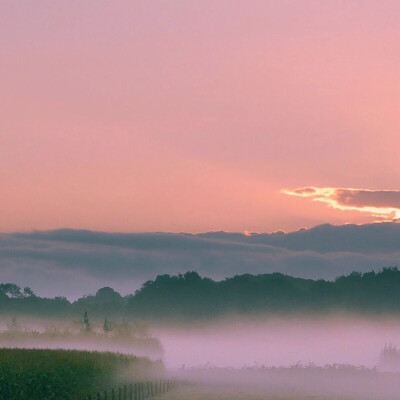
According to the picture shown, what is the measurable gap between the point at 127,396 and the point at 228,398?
943 inches

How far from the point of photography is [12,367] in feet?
232

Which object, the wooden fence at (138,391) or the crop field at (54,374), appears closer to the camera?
the crop field at (54,374)

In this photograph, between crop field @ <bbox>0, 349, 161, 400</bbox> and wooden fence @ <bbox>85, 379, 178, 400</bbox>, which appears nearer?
crop field @ <bbox>0, 349, 161, 400</bbox>

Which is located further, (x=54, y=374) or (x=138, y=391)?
(x=138, y=391)

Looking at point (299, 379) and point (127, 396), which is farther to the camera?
point (299, 379)

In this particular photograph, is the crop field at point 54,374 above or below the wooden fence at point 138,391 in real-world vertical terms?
above

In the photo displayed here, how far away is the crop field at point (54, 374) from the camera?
68.7 metres

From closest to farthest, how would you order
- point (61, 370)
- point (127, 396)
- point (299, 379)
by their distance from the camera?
point (61, 370) < point (127, 396) < point (299, 379)

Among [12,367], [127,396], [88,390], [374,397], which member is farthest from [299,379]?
[12,367]

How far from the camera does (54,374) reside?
7412cm

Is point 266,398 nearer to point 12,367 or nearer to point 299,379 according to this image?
point 12,367

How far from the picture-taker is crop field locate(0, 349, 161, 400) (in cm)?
6869

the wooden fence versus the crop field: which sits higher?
the crop field

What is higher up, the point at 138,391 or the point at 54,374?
the point at 54,374
